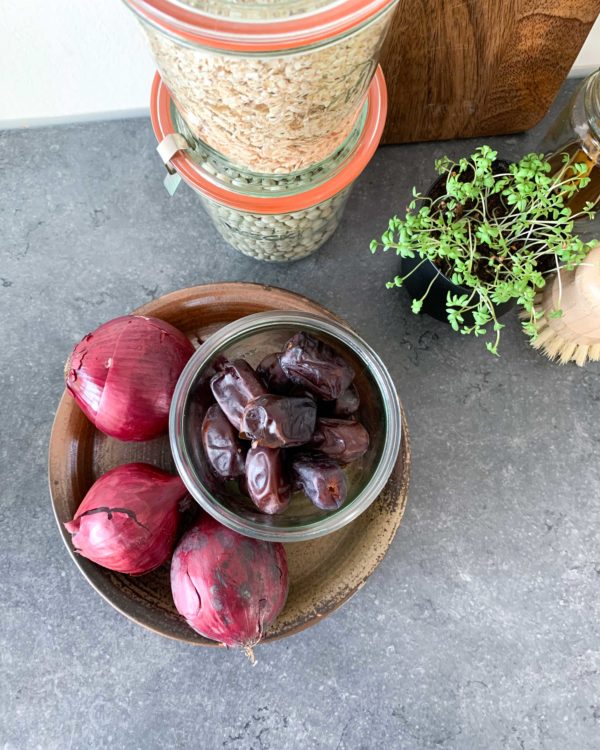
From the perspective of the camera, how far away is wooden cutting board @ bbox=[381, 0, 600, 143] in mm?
642

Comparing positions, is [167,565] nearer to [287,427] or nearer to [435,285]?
A: [287,427]

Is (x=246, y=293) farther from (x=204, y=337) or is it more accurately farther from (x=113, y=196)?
(x=113, y=196)

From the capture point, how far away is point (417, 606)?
0.74 metres

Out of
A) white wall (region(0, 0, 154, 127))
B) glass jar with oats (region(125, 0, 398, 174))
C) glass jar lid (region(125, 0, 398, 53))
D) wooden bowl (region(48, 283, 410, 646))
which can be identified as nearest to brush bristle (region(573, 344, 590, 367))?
wooden bowl (region(48, 283, 410, 646))

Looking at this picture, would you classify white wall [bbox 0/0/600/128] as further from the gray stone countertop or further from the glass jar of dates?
the glass jar of dates

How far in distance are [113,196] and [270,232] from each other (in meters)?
0.26

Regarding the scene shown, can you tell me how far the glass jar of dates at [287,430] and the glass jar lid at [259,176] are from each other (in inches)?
4.5

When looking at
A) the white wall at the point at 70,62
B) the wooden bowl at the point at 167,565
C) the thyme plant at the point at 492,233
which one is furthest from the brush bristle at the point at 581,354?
the white wall at the point at 70,62

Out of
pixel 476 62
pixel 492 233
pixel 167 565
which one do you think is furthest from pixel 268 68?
pixel 167 565

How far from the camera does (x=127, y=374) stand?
0.59m

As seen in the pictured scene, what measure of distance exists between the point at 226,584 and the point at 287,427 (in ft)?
0.52

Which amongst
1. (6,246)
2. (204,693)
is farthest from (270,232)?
(204,693)

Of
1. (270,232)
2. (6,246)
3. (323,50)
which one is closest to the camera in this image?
(323,50)

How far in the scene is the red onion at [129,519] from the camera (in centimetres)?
57
